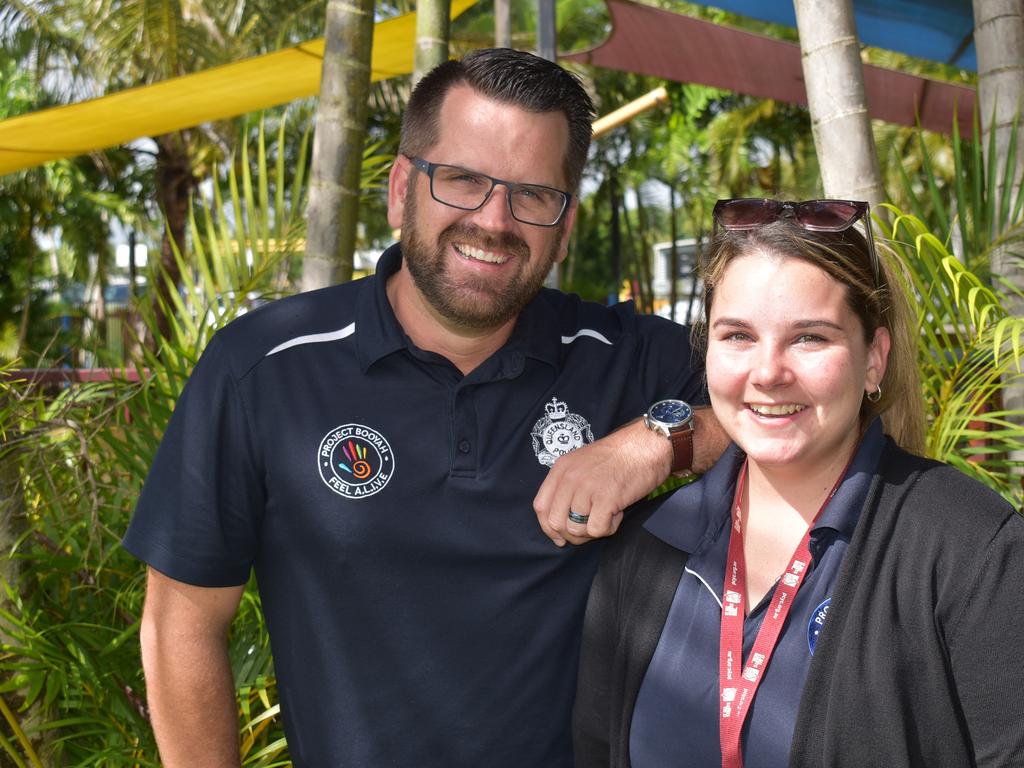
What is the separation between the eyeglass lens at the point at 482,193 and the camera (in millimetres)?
2236

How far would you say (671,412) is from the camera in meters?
2.21

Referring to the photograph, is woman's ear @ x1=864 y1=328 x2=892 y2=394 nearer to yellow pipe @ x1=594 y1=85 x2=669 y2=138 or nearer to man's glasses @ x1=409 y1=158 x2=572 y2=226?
man's glasses @ x1=409 y1=158 x2=572 y2=226

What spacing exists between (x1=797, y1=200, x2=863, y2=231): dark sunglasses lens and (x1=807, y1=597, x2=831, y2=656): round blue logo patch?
2.03ft

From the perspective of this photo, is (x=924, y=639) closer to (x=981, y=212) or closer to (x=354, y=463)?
(x=354, y=463)

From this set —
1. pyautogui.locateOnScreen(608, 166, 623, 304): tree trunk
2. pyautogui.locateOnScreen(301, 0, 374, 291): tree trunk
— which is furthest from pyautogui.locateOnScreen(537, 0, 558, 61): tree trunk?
pyautogui.locateOnScreen(608, 166, 623, 304): tree trunk

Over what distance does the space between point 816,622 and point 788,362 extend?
0.42 metres

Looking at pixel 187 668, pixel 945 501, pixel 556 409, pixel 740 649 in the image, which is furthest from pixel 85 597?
pixel 945 501

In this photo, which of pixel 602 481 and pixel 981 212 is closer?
pixel 602 481

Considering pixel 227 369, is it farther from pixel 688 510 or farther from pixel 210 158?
pixel 210 158

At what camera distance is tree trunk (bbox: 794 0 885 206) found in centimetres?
344

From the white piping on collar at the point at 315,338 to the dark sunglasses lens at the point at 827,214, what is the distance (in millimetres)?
939

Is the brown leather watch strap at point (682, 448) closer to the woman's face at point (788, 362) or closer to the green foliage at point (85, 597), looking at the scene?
the woman's face at point (788, 362)

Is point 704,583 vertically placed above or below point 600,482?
below

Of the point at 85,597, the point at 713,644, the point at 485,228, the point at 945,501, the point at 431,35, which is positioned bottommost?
the point at 85,597
